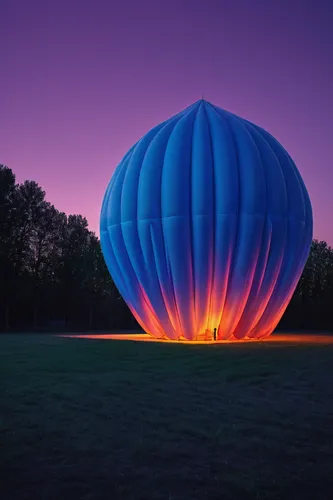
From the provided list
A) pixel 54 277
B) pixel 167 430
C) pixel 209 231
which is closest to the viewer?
pixel 167 430

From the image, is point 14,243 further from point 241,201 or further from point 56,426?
point 56,426

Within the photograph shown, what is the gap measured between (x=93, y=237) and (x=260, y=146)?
28.5m

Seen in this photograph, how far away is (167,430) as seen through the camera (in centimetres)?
593

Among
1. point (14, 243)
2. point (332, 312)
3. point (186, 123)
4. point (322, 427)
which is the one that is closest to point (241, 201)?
point (186, 123)

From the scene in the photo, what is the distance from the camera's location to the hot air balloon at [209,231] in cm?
1684

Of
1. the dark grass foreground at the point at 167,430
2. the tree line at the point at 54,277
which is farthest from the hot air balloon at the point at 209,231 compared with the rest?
the tree line at the point at 54,277

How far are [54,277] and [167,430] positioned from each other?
120 feet

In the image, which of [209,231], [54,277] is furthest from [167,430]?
[54,277]

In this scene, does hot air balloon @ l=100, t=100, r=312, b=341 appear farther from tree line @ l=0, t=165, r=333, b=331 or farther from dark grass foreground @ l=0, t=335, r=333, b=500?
tree line @ l=0, t=165, r=333, b=331

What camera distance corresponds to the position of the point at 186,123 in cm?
1873

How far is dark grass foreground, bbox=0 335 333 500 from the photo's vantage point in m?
4.37

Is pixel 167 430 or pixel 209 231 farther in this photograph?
pixel 209 231

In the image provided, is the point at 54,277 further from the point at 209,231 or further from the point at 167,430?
the point at 167,430

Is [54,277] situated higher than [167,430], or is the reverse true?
[54,277]
